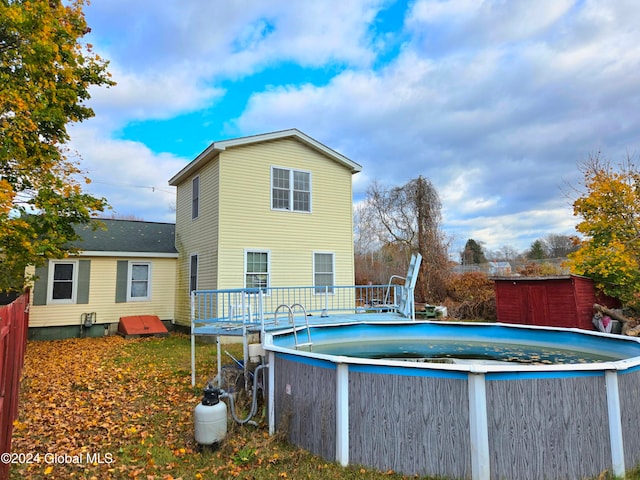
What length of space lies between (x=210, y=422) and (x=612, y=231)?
1558 centimetres

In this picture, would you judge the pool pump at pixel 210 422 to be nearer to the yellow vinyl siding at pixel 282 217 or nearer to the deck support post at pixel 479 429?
the deck support post at pixel 479 429

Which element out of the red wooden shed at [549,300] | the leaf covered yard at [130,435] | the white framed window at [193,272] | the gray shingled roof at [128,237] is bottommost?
the leaf covered yard at [130,435]

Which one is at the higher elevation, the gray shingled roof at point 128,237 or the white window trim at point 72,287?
the gray shingled roof at point 128,237

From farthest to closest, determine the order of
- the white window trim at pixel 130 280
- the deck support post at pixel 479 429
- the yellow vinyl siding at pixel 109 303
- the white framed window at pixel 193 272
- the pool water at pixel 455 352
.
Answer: the white window trim at pixel 130 280
the white framed window at pixel 193 272
the yellow vinyl siding at pixel 109 303
the pool water at pixel 455 352
the deck support post at pixel 479 429

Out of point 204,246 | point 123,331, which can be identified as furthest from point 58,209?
point 123,331

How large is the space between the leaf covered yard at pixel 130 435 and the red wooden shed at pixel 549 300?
12673 millimetres

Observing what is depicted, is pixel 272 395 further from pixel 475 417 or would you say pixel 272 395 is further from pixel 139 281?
pixel 139 281

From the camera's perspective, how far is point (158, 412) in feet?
17.9

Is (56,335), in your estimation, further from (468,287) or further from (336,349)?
(468,287)

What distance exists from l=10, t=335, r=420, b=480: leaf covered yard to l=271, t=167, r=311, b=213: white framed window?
20.7ft

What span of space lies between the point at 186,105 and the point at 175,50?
4.51 m

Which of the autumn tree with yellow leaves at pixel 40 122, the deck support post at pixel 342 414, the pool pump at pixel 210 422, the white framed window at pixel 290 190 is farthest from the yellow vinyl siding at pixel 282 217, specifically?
the deck support post at pixel 342 414

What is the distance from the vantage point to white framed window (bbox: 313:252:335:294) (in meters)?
13.1

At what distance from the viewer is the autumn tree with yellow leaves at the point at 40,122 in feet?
25.6
